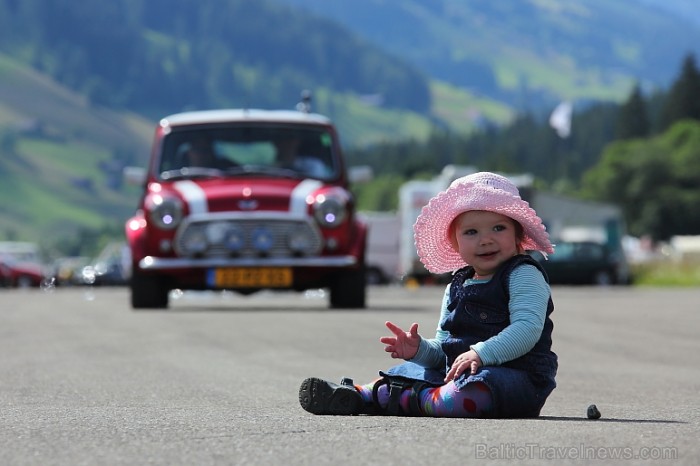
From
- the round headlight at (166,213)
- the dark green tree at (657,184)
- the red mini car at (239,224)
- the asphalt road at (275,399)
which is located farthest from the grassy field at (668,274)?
the dark green tree at (657,184)

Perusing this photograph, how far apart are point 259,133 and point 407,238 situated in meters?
38.7

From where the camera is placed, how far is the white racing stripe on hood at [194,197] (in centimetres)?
1695

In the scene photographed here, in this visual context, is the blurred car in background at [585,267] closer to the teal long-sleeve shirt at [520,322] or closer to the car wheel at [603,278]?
the car wheel at [603,278]

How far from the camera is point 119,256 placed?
74125mm

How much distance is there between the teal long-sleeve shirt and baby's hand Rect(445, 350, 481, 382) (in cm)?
2

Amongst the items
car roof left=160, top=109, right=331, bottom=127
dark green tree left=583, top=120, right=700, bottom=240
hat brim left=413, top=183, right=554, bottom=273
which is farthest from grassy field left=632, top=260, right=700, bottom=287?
dark green tree left=583, top=120, right=700, bottom=240

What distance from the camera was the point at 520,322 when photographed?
229 inches

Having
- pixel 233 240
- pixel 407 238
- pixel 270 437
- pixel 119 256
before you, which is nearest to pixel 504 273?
pixel 270 437

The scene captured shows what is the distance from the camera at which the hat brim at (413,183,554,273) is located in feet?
19.4

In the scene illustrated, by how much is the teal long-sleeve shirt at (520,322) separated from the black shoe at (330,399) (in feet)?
0.89

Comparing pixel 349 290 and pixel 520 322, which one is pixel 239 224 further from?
pixel 520 322

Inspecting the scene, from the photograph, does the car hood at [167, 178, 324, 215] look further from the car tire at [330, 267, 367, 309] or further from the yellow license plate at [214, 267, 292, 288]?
the car tire at [330, 267, 367, 309]

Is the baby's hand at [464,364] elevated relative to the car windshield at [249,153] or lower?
lower

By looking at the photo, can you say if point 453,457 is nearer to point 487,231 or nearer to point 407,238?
point 487,231
